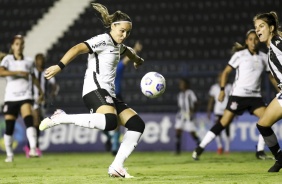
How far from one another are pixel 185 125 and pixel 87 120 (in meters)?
9.60

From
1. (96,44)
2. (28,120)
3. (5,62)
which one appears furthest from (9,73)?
(96,44)

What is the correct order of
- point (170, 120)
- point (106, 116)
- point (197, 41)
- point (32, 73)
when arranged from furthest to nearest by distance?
1. point (197, 41)
2. point (170, 120)
3. point (32, 73)
4. point (106, 116)

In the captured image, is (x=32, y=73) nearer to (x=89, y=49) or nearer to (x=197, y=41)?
(x=89, y=49)

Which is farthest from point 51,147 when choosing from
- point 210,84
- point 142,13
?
point 142,13

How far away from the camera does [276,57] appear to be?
847cm

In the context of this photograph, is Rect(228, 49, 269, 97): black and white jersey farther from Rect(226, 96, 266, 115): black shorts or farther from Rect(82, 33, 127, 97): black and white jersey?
Rect(82, 33, 127, 97): black and white jersey

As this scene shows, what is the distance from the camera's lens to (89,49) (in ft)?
26.6

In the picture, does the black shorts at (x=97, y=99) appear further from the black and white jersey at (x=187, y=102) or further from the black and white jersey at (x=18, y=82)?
the black and white jersey at (x=187, y=102)

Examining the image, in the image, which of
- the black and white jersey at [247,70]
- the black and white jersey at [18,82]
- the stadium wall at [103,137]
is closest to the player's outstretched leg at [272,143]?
the black and white jersey at [247,70]

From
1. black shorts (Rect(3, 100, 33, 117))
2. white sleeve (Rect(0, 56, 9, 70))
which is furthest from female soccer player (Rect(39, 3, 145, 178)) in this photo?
black shorts (Rect(3, 100, 33, 117))

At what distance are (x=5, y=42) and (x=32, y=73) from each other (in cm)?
960

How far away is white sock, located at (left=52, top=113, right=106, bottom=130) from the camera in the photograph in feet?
26.2

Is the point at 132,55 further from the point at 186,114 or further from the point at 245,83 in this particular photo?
the point at 186,114

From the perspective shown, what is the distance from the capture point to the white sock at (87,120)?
797cm
